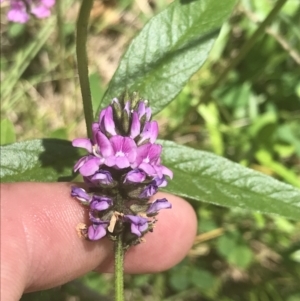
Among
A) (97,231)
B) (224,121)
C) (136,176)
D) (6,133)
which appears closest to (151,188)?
(136,176)

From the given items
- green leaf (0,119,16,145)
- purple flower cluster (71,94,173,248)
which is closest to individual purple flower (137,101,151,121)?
purple flower cluster (71,94,173,248)

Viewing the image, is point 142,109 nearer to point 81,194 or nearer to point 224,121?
point 81,194

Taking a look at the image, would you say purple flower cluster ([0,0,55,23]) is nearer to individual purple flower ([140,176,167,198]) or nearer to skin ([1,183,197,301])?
skin ([1,183,197,301])

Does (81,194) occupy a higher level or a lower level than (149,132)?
lower

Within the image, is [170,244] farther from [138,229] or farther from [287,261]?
[287,261]

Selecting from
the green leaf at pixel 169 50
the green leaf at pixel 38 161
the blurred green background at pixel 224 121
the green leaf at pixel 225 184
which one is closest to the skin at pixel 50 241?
the green leaf at pixel 38 161

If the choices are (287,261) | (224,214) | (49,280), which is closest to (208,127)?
(224,214)

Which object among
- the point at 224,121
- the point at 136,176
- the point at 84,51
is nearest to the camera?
the point at 136,176

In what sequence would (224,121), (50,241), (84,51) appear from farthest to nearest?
(224,121) < (50,241) < (84,51)
